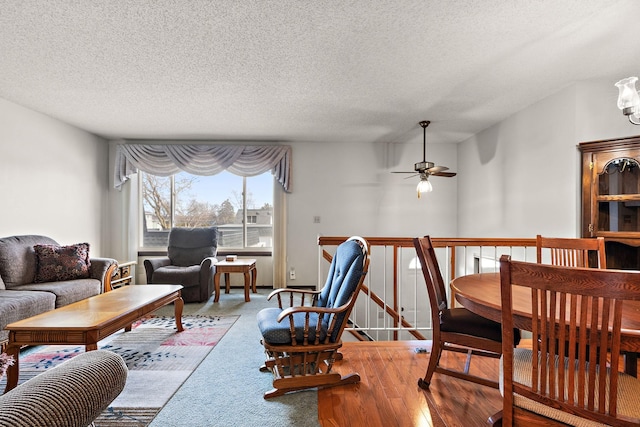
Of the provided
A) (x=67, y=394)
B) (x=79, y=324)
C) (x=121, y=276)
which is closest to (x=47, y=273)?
(x=121, y=276)

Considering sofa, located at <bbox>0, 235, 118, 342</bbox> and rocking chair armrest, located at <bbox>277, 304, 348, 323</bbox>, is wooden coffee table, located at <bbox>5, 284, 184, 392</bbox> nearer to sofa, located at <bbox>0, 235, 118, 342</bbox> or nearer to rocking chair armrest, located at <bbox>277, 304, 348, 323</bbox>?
sofa, located at <bbox>0, 235, 118, 342</bbox>

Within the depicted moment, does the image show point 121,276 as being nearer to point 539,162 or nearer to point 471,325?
point 471,325

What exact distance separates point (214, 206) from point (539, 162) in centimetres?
490

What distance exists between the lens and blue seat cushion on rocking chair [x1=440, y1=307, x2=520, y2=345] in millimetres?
1980

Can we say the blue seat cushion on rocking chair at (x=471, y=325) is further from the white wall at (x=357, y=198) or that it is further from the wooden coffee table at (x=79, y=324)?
the white wall at (x=357, y=198)

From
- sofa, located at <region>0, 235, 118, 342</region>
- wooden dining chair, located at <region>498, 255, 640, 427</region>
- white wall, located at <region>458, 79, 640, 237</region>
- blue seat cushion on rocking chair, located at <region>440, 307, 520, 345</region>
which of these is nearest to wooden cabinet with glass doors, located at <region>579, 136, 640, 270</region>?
white wall, located at <region>458, 79, 640, 237</region>

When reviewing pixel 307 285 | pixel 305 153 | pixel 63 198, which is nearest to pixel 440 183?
pixel 305 153

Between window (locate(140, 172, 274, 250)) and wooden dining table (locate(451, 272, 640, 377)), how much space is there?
4.43m

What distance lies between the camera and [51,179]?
14.6 ft

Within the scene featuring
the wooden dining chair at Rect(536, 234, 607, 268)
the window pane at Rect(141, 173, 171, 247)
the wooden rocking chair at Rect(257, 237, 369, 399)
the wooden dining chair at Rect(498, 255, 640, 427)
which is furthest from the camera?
the window pane at Rect(141, 173, 171, 247)

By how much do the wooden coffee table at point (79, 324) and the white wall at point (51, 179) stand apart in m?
2.06

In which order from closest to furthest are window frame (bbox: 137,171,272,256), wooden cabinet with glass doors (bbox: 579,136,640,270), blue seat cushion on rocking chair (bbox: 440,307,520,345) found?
blue seat cushion on rocking chair (bbox: 440,307,520,345) → wooden cabinet with glass doors (bbox: 579,136,640,270) → window frame (bbox: 137,171,272,256)

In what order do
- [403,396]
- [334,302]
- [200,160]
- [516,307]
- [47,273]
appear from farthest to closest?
[200,160] → [47,273] → [334,302] → [403,396] → [516,307]

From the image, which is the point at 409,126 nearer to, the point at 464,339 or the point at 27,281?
the point at 464,339
